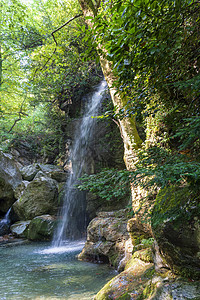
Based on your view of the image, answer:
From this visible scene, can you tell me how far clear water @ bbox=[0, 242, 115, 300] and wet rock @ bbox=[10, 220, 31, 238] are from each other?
7.83 feet

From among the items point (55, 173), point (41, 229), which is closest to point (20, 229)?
point (41, 229)

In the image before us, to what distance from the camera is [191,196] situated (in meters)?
2.23

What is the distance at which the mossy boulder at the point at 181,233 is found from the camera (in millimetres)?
2156

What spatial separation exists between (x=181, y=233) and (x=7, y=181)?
37.2 feet

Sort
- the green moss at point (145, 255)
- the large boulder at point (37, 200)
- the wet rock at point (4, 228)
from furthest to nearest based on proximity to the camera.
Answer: the large boulder at point (37, 200) < the wet rock at point (4, 228) < the green moss at point (145, 255)

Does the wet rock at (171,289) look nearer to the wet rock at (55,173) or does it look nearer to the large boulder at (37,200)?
the large boulder at (37,200)

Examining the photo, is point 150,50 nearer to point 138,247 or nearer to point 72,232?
point 138,247

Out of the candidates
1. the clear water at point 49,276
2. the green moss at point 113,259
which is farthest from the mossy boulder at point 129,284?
the green moss at point 113,259

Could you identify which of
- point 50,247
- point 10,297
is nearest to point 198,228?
point 10,297

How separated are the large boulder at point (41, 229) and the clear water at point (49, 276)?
1.87m

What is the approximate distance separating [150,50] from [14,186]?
11789mm

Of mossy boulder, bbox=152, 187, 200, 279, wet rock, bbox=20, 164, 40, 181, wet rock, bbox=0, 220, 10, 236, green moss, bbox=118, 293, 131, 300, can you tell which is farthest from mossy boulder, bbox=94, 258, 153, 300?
wet rock, bbox=20, 164, 40, 181

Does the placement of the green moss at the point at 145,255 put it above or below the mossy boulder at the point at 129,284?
above

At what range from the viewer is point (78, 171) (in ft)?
36.0
